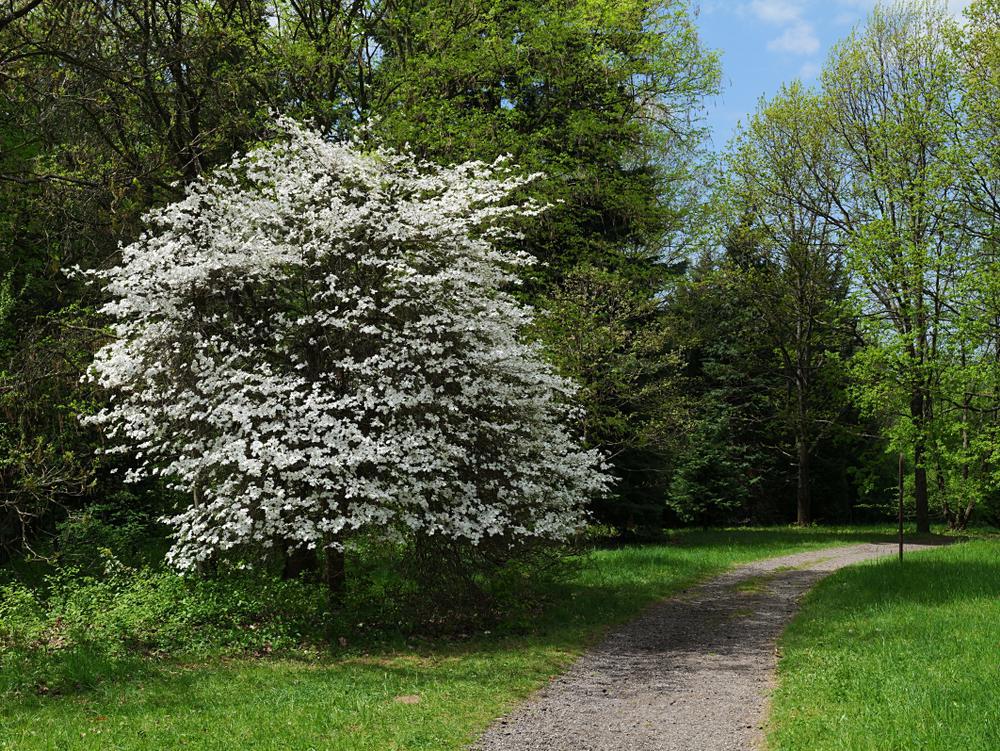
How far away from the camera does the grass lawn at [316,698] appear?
6.32 m

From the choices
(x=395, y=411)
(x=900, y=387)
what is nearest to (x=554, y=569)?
(x=395, y=411)

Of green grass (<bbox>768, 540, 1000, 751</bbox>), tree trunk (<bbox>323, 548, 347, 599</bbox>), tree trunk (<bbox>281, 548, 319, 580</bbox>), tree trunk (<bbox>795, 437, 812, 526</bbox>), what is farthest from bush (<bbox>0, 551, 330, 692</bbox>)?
tree trunk (<bbox>795, 437, 812, 526</bbox>)

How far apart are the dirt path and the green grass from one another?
0.32m

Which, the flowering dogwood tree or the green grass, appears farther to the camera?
the flowering dogwood tree

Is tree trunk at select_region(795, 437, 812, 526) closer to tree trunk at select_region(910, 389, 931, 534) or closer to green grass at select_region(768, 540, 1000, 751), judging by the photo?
tree trunk at select_region(910, 389, 931, 534)

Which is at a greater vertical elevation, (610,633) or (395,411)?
(395,411)

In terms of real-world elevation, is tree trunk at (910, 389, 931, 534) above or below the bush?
above

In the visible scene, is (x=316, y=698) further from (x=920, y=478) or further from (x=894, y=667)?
(x=920, y=478)

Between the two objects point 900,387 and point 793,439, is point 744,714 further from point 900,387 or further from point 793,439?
point 793,439

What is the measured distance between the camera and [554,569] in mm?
11875

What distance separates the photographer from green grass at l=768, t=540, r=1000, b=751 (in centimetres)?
563

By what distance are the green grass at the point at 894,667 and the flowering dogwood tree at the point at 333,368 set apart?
360 cm

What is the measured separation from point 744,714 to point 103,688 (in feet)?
19.4

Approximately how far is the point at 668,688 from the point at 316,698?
3.36m
